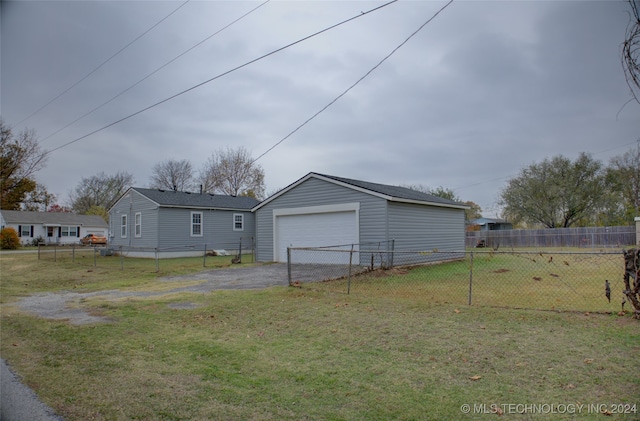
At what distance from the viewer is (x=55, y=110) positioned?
1477 centimetres

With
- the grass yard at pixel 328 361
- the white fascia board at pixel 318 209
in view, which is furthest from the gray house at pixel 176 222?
the grass yard at pixel 328 361

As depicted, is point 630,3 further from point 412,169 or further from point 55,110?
point 412,169

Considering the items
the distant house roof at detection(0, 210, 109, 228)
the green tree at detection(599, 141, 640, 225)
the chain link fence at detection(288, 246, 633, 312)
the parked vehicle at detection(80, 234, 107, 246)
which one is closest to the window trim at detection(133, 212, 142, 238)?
the chain link fence at detection(288, 246, 633, 312)

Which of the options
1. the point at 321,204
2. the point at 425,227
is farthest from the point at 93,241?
the point at 425,227

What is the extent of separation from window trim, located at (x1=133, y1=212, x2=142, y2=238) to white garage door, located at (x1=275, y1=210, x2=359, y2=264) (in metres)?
12.3

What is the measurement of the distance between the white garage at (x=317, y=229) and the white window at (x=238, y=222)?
10.2 metres

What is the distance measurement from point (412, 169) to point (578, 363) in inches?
1263

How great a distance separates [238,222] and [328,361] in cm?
2423

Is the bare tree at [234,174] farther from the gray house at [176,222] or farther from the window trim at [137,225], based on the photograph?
the window trim at [137,225]

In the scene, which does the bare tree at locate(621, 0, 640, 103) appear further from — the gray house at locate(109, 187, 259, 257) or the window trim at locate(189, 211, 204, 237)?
the window trim at locate(189, 211, 204, 237)

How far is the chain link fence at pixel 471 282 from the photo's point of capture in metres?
7.60

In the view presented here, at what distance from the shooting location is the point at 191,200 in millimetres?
26000

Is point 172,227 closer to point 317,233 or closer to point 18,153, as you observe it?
point 317,233

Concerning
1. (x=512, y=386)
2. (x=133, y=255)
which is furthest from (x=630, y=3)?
(x=133, y=255)
